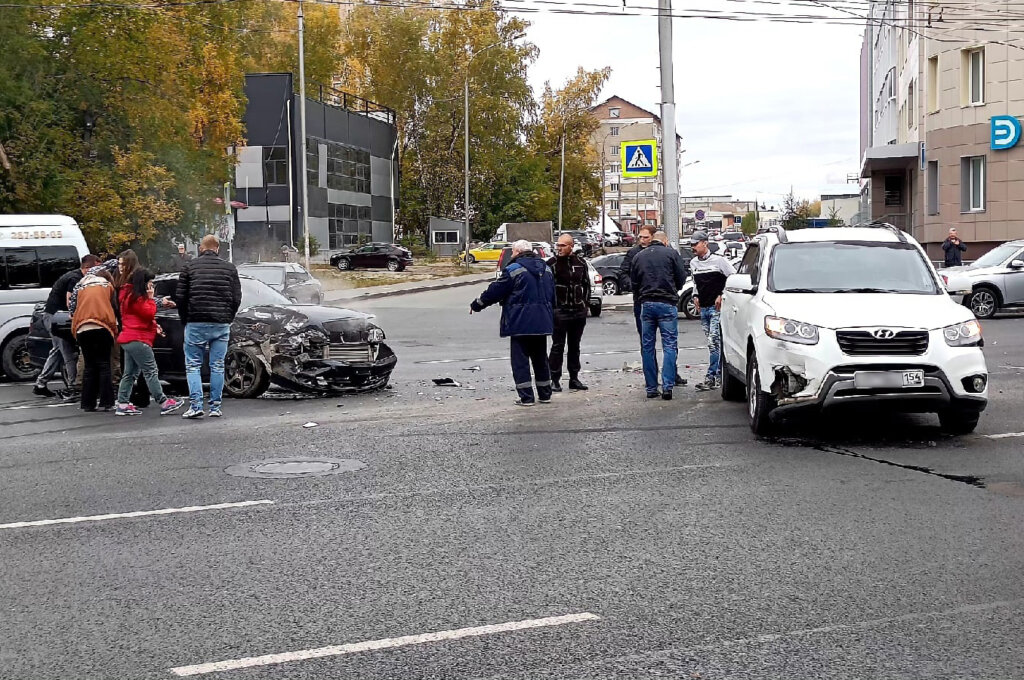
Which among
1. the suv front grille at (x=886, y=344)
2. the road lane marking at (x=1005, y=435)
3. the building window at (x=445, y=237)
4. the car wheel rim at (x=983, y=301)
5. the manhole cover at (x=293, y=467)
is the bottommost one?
the road lane marking at (x=1005, y=435)

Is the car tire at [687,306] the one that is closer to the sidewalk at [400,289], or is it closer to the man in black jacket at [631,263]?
the sidewalk at [400,289]

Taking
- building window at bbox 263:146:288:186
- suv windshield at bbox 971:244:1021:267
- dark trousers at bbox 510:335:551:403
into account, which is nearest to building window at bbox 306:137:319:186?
building window at bbox 263:146:288:186

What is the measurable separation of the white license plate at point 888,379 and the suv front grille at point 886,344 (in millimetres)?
166

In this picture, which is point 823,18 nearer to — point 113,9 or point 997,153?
point 997,153

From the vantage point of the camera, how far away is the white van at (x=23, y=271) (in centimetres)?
1703

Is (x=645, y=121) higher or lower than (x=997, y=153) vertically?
higher

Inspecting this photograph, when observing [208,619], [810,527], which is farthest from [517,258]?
[208,619]

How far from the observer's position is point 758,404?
34.5 feet

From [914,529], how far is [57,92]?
27.9m

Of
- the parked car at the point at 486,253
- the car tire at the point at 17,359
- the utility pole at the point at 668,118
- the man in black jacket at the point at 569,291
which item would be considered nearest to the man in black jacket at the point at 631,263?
the man in black jacket at the point at 569,291

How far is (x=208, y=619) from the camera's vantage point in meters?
5.32

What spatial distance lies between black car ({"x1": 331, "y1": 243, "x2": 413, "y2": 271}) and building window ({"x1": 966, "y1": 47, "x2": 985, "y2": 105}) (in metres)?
28.6

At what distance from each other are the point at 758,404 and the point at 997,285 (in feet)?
54.7

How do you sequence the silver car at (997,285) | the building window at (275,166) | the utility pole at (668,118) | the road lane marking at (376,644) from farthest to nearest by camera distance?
1. the building window at (275,166)
2. the silver car at (997,285)
3. the utility pole at (668,118)
4. the road lane marking at (376,644)
